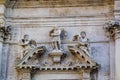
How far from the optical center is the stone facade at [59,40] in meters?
12.0

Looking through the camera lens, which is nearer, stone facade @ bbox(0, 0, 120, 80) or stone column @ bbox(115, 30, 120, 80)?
stone column @ bbox(115, 30, 120, 80)

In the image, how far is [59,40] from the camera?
40.3 feet

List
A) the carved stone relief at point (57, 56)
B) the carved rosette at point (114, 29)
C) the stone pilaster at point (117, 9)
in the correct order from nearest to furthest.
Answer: the carved stone relief at point (57, 56) → the carved rosette at point (114, 29) → the stone pilaster at point (117, 9)

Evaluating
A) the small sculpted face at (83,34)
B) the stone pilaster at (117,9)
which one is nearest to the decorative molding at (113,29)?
the stone pilaster at (117,9)

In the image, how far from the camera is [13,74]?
1217 cm

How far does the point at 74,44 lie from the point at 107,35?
1014 mm

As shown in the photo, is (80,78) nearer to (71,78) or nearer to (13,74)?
(71,78)

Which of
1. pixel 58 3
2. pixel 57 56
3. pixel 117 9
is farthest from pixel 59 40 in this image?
pixel 117 9

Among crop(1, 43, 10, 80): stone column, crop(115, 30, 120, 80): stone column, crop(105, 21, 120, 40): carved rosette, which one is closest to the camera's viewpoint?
crop(115, 30, 120, 80): stone column

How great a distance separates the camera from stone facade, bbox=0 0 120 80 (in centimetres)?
1198

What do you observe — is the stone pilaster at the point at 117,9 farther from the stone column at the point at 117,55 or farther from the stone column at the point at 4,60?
the stone column at the point at 4,60

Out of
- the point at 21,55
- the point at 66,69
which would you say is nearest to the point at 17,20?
the point at 21,55

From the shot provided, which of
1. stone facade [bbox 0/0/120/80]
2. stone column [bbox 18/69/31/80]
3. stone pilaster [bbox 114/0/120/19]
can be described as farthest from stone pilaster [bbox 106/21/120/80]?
stone column [bbox 18/69/31/80]

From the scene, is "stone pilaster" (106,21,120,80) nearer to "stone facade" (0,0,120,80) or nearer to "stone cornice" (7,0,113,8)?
"stone facade" (0,0,120,80)
